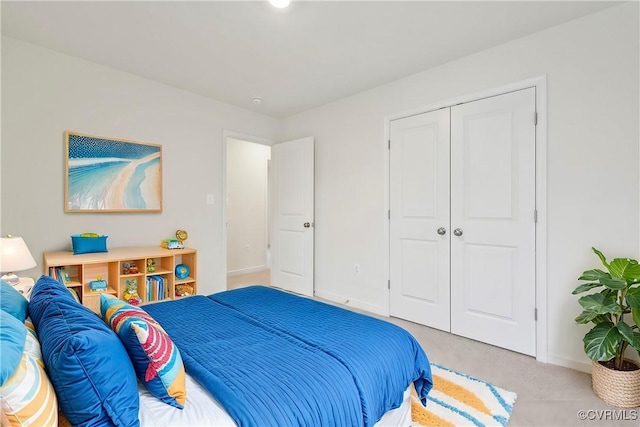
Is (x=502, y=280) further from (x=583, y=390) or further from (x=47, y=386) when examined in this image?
(x=47, y=386)

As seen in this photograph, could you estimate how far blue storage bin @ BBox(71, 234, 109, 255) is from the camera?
8.70 ft

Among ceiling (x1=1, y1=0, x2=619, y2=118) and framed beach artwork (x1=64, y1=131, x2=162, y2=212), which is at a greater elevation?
ceiling (x1=1, y1=0, x2=619, y2=118)

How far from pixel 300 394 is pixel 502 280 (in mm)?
2184

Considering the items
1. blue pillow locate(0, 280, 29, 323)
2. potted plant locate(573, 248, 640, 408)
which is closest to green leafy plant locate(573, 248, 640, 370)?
potted plant locate(573, 248, 640, 408)

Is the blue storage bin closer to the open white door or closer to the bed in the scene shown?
the bed

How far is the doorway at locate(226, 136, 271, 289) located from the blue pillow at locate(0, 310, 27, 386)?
423 cm

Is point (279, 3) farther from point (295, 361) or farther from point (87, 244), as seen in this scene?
point (87, 244)

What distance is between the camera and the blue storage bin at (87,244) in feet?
8.70

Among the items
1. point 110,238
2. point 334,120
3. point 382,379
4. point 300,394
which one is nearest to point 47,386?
point 300,394

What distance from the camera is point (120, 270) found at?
8.93 feet

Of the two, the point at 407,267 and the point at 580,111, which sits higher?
the point at 580,111

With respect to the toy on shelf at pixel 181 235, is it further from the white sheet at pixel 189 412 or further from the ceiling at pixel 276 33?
the white sheet at pixel 189 412

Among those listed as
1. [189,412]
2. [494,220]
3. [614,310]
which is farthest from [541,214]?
[189,412]

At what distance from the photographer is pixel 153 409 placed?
3.31 feet
